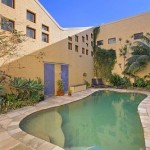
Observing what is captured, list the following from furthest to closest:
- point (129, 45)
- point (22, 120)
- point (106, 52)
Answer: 1. point (106, 52)
2. point (129, 45)
3. point (22, 120)

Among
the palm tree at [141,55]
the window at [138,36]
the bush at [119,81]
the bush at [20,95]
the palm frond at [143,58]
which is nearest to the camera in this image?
the bush at [20,95]

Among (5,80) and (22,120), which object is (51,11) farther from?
(22,120)

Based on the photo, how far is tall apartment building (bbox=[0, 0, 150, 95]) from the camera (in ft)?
34.9

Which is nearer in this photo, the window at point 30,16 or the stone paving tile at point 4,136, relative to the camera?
the stone paving tile at point 4,136

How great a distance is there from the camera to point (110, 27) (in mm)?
22547

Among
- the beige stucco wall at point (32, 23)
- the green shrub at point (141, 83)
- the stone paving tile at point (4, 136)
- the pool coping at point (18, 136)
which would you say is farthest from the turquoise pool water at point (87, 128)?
the green shrub at point (141, 83)

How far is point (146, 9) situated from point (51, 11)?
1189cm

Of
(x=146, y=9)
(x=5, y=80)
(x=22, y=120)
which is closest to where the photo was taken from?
(x=22, y=120)

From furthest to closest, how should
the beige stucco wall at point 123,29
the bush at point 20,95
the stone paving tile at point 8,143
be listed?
the beige stucco wall at point 123,29 < the bush at point 20,95 < the stone paving tile at point 8,143

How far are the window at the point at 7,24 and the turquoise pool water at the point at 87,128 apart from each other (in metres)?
5.29

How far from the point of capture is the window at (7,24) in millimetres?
9273

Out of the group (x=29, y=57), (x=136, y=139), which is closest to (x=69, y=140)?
(x=136, y=139)

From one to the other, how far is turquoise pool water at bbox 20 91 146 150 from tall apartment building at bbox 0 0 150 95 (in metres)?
4.02

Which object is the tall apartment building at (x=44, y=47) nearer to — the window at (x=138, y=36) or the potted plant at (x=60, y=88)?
the potted plant at (x=60, y=88)
